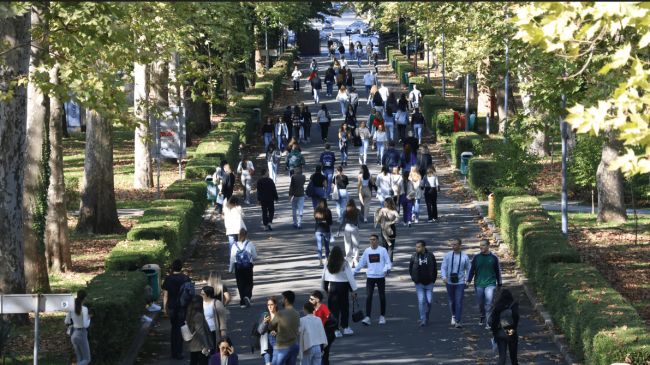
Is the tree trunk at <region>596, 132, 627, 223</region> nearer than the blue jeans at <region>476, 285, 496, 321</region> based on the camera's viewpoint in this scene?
No

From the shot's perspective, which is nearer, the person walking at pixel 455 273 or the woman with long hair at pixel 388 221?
the person walking at pixel 455 273

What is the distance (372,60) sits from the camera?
81.7 meters

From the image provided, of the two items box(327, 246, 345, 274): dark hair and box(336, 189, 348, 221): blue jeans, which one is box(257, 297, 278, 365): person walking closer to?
box(327, 246, 345, 274): dark hair

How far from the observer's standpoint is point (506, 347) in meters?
17.6

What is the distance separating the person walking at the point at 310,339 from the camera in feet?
52.7

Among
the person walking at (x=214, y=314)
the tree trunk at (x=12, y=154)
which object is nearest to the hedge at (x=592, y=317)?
the person walking at (x=214, y=314)

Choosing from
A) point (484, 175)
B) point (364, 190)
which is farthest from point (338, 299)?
point (484, 175)

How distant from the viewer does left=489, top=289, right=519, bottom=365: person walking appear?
17406mm

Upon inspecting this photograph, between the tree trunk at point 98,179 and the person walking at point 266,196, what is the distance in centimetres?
322

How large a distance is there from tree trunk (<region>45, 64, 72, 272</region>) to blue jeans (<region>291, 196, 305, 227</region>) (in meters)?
5.55

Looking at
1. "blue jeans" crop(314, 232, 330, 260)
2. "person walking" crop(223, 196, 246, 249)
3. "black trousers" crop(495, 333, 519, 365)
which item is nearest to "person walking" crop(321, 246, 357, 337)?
"black trousers" crop(495, 333, 519, 365)

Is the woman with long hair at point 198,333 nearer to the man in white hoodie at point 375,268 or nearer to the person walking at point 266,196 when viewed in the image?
the man in white hoodie at point 375,268

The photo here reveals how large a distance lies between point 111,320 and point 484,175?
53.2ft

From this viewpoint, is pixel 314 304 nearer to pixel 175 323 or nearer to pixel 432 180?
pixel 175 323
